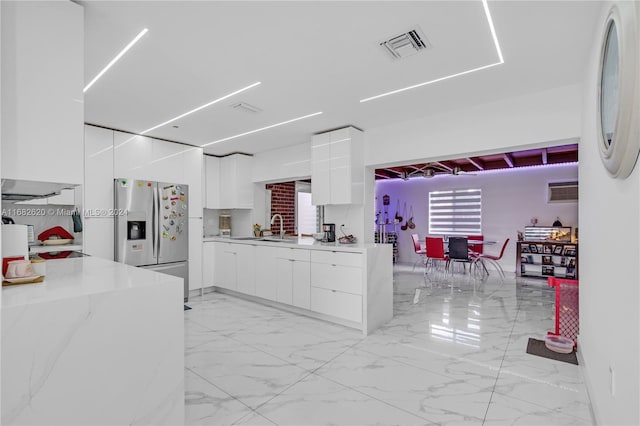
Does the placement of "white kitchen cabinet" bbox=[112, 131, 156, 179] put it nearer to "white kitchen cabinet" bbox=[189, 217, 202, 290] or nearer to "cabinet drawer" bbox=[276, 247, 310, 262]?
"white kitchen cabinet" bbox=[189, 217, 202, 290]

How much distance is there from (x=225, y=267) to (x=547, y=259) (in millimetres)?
6133

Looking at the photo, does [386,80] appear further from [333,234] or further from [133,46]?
[333,234]

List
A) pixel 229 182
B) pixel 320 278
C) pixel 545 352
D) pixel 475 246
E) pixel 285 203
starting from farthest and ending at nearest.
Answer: pixel 475 246 < pixel 285 203 < pixel 229 182 < pixel 320 278 < pixel 545 352

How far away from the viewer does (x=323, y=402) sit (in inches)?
81.7

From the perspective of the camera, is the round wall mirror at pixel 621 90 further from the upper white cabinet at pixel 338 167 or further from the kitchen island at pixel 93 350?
the upper white cabinet at pixel 338 167

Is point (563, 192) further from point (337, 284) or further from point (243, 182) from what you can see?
point (243, 182)

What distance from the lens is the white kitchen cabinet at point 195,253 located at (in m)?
4.95

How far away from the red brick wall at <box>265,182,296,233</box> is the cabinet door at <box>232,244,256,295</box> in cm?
140

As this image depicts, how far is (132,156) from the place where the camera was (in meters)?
4.39

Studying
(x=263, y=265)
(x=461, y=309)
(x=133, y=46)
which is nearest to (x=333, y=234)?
(x=263, y=265)

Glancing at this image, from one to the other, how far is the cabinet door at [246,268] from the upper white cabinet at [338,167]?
49.3 inches

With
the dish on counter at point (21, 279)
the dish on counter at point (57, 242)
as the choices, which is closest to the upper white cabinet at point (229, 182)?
the dish on counter at point (57, 242)

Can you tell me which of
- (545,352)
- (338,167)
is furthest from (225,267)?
(545,352)

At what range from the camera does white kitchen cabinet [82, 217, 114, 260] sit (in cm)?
395
